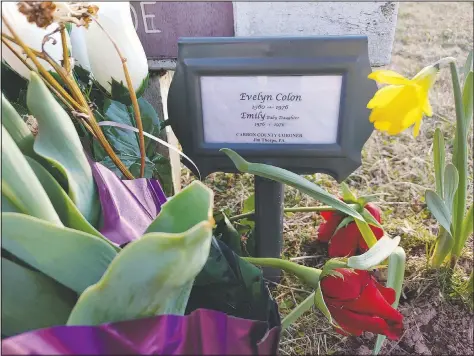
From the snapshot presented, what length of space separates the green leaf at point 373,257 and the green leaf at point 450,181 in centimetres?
22

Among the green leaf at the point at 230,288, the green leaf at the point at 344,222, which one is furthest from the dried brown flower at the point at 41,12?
the green leaf at the point at 344,222

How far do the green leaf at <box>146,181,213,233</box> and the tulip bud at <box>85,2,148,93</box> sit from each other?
0.74ft

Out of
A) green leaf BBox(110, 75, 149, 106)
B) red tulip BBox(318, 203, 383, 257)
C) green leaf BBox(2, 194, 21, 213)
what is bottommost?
red tulip BBox(318, 203, 383, 257)

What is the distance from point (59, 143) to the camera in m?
0.42

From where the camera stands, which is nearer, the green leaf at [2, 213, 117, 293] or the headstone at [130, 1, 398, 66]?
the green leaf at [2, 213, 117, 293]

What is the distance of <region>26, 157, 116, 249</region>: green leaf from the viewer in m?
0.41

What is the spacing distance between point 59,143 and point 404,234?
802 mm

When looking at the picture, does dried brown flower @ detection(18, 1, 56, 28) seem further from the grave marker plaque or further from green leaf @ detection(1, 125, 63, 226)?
the grave marker plaque

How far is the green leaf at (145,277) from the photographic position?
307 mm

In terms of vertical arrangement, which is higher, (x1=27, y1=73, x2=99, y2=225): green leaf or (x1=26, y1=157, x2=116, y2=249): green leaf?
(x1=27, y1=73, x2=99, y2=225): green leaf

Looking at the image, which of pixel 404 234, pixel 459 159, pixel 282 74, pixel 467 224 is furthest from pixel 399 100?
pixel 404 234

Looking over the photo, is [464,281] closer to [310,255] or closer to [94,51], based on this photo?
[310,255]

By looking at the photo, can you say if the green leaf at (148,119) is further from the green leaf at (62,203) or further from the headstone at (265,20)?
the green leaf at (62,203)

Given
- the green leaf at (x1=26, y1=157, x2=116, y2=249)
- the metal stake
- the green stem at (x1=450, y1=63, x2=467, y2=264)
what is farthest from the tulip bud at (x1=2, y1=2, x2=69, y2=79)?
the green stem at (x1=450, y1=63, x2=467, y2=264)
